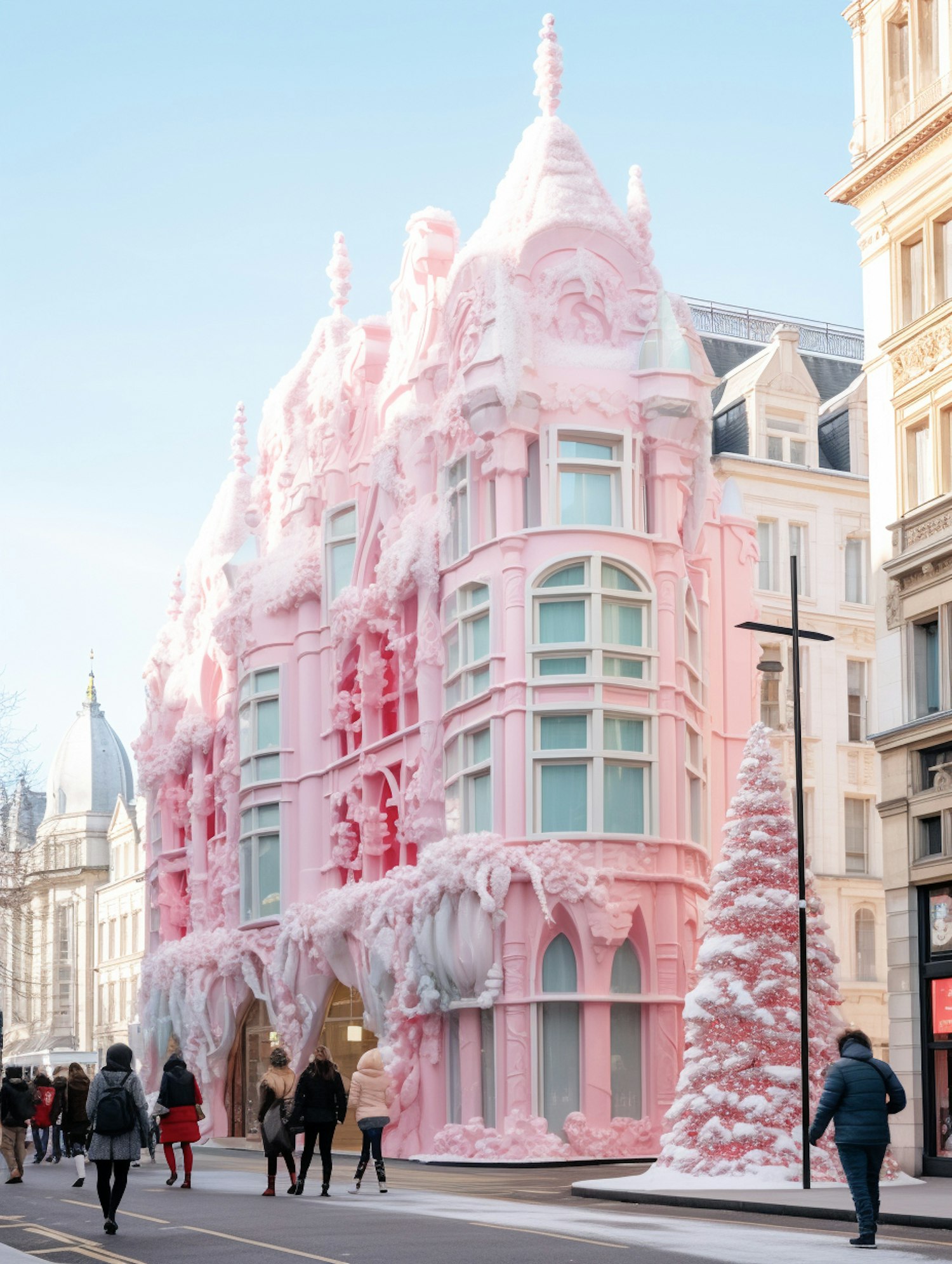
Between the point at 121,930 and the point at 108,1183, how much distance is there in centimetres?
8654

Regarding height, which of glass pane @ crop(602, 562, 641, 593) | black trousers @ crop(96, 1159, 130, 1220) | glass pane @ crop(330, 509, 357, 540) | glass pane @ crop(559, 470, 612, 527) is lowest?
black trousers @ crop(96, 1159, 130, 1220)

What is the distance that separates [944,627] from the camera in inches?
1224

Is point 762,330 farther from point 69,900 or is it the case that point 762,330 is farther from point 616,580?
point 69,900

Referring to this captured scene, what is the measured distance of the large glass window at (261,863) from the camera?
1948 inches

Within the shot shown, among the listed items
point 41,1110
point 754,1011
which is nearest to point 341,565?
point 41,1110

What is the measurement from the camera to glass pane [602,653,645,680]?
38281mm

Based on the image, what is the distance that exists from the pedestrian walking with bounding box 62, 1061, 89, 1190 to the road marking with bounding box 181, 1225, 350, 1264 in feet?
33.7

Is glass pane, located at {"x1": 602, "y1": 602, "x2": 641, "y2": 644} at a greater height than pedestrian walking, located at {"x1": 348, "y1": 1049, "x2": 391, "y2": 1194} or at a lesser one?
greater

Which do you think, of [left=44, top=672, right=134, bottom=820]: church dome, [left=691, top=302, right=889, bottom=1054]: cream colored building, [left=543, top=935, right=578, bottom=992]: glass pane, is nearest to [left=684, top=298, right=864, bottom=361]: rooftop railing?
[left=691, top=302, right=889, bottom=1054]: cream colored building

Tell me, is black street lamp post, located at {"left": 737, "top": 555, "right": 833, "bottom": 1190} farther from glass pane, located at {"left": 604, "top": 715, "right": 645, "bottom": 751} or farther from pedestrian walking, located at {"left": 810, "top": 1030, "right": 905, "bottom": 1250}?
glass pane, located at {"left": 604, "top": 715, "right": 645, "bottom": 751}

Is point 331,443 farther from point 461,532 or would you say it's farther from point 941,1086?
point 941,1086

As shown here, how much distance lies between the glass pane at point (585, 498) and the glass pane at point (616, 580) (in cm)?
84

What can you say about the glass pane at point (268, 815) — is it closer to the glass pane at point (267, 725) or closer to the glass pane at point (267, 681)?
the glass pane at point (267, 725)

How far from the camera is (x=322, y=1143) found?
80.9ft
